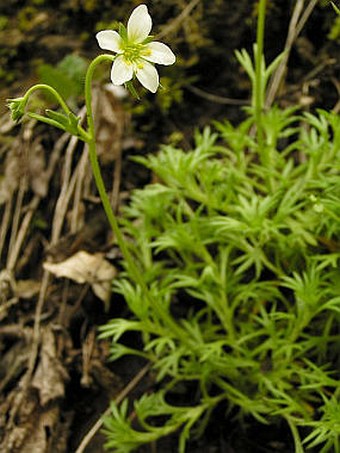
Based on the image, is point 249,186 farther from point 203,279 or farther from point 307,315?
point 307,315

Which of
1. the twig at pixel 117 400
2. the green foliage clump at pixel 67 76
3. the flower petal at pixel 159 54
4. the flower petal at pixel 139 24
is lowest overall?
the twig at pixel 117 400

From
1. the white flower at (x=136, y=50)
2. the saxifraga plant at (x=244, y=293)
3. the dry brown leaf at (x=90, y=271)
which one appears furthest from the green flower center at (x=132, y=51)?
the dry brown leaf at (x=90, y=271)

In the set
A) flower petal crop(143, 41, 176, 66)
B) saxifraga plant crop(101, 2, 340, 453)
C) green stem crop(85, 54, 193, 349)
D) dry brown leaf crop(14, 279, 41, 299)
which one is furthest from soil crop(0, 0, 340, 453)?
flower petal crop(143, 41, 176, 66)

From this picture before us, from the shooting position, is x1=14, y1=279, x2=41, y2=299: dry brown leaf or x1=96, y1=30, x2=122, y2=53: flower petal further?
x1=14, y1=279, x2=41, y2=299: dry brown leaf

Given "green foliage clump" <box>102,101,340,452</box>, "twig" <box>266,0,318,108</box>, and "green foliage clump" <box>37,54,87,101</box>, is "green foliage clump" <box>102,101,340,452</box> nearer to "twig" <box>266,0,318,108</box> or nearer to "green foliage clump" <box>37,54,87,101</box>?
"twig" <box>266,0,318,108</box>

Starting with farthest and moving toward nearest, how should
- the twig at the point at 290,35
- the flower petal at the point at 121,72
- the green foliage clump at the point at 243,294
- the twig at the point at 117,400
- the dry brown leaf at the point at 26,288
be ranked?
the twig at the point at 290,35, the dry brown leaf at the point at 26,288, the twig at the point at 117,400, the green foliage clump at the point at 243,294, the flower petal at the point at 121,72

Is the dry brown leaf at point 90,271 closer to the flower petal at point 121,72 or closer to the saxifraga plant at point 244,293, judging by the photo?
the saxifraga plant at point 244,293

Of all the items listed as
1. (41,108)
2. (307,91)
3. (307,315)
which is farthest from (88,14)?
(307,315)
